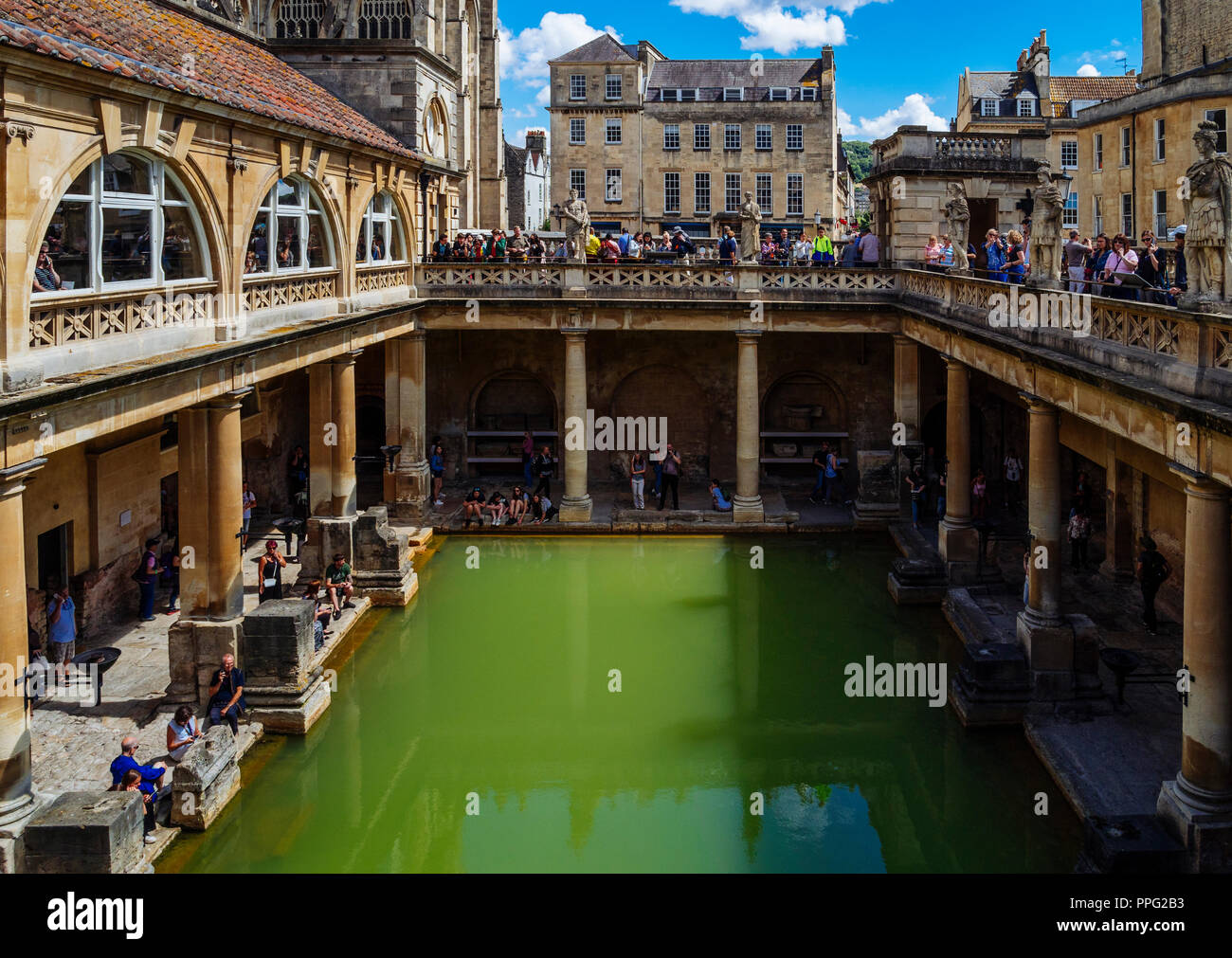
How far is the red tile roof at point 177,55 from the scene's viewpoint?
1405 cm

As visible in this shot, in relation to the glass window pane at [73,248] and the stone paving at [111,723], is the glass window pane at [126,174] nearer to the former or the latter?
the glass window pane at [73,248]

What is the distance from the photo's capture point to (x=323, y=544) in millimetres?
25312

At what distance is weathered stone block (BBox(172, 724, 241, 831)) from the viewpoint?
14.7 meters

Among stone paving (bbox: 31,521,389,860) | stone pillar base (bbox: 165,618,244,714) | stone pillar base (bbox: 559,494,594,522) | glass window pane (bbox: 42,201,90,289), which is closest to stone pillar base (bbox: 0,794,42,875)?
stone paving (bbox: 31,521,389,860)

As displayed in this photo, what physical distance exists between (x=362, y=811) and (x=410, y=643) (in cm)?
697

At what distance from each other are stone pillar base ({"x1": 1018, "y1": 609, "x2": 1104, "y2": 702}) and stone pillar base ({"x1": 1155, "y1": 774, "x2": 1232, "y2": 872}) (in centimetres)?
513

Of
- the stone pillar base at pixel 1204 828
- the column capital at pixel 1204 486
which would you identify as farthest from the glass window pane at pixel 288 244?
the stone pillar base at pixel 1204 828

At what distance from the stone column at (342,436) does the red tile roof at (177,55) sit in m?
4.82

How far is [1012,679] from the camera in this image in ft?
59.1

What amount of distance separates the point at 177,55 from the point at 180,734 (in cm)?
1063

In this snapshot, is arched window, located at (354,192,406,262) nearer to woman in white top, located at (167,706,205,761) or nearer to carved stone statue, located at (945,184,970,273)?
carved stone statue, located at (945,184,970,273)

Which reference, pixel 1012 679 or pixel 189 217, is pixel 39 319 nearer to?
pixel 189 217

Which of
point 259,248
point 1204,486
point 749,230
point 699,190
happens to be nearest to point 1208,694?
point 1204,486
